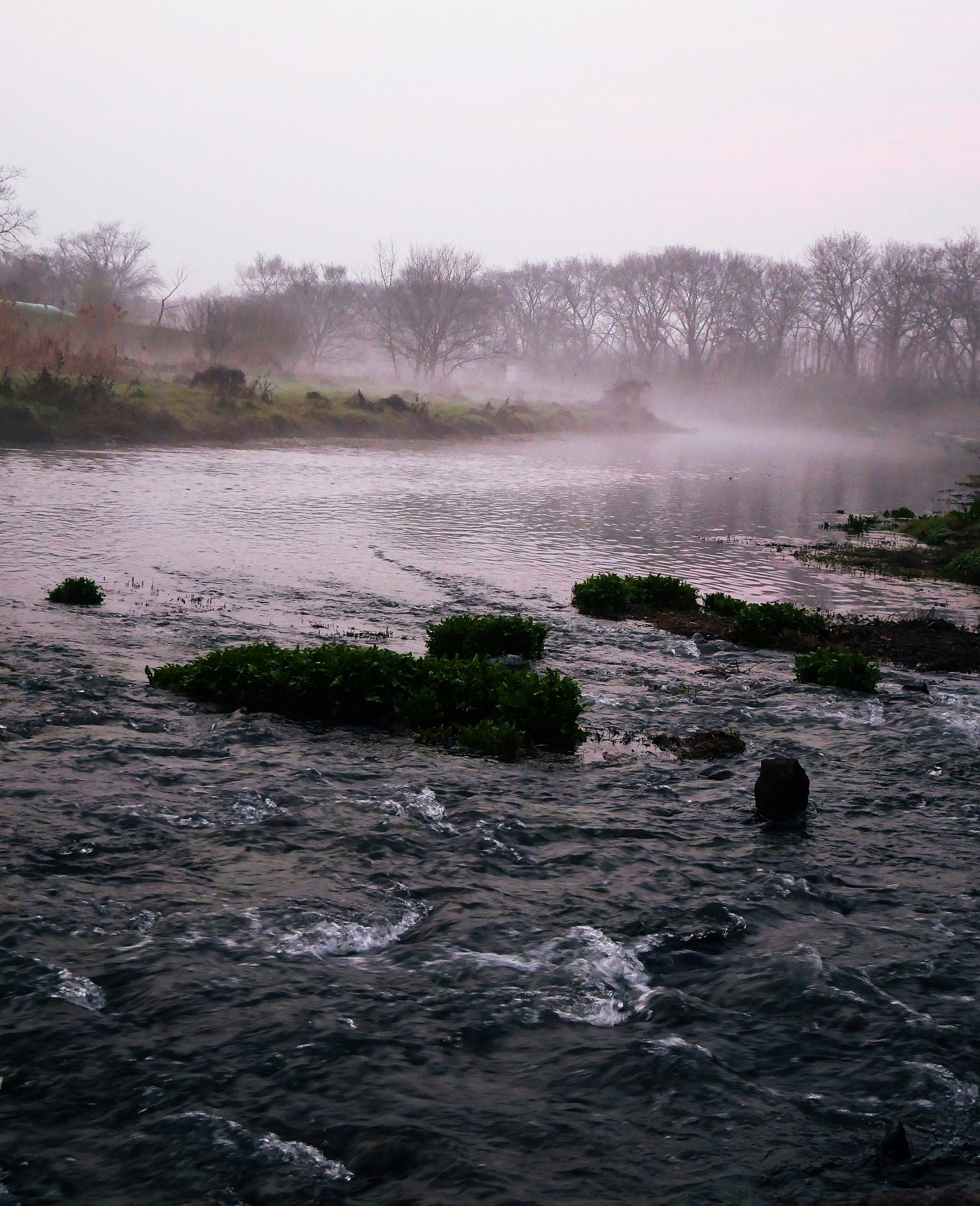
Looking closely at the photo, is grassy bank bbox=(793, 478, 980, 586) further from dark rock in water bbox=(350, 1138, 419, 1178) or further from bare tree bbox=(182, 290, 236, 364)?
bare tree bbox=(182, 290, 236, 364)

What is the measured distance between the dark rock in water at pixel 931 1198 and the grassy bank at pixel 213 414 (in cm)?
3949

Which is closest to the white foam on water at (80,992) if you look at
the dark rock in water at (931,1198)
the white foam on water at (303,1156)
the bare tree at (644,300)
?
the white foam on water at (303,1156)

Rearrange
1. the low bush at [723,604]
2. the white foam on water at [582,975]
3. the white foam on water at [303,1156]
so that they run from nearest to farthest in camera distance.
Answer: the white foam on water at [303,1156]
the white foam on water at [582,975]
the low bush at [723,604]

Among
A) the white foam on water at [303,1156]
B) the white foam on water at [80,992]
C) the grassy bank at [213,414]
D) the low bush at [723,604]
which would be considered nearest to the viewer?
the white foam on water at [303,1156]

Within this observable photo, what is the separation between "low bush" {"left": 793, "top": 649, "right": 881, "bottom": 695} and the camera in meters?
11.8

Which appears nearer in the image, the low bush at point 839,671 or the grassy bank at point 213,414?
the low bush at point 839,671

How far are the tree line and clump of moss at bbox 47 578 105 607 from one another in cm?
5995

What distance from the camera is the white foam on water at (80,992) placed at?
4.98 metres

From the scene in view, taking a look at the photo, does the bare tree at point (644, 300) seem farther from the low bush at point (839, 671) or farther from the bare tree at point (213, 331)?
the low bush at point (839, 671)

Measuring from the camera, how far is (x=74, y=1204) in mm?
3729

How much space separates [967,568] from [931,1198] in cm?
2045

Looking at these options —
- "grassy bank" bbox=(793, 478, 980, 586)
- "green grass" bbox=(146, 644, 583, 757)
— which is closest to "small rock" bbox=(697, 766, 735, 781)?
"green grass" bbox=(146, 644, 583, 757)

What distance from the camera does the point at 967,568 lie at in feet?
72.2

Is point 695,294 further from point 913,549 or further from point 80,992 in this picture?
point 80,992
